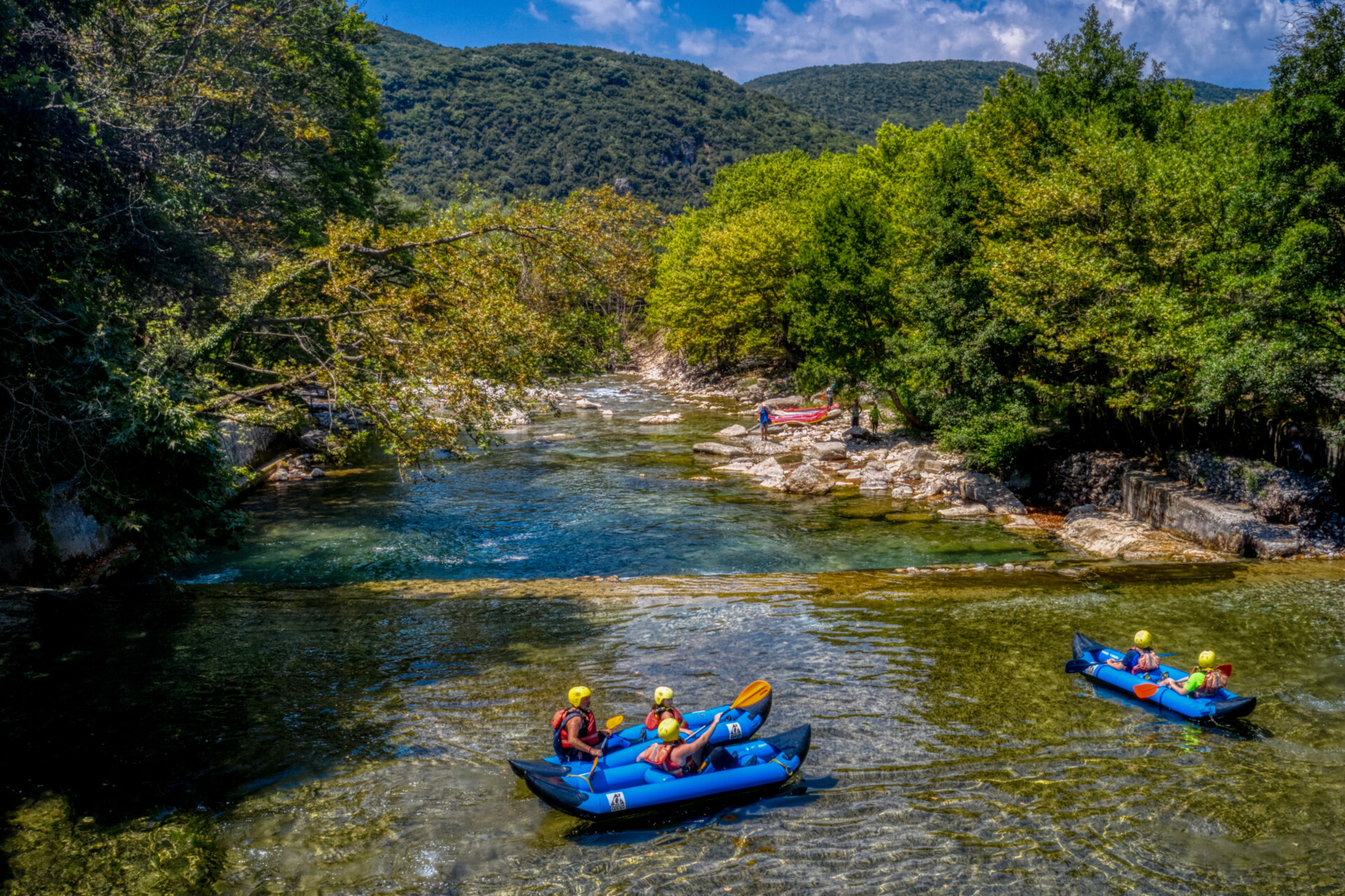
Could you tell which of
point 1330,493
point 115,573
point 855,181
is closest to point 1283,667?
point 1330,493

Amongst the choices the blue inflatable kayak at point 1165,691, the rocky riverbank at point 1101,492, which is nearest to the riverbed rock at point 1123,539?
the rocky riverbank at point 1101,492

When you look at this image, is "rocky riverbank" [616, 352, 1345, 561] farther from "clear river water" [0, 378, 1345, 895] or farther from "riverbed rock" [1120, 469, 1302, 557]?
"clear river water" [0, 378, 1345, 895]

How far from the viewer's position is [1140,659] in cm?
977

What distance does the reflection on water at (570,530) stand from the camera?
54.8 ft

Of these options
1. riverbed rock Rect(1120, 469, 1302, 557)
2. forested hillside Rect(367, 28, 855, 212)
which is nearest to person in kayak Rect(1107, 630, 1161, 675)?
riverbed rock Rect(1120, 469, 1302, 557)

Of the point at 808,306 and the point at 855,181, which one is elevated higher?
the point at 855,181

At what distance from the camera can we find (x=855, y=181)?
37562 mm

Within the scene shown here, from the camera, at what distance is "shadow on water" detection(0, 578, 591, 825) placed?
786cm

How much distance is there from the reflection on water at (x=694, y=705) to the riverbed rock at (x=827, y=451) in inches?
581

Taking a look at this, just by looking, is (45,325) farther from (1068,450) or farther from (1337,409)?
(1068,450)

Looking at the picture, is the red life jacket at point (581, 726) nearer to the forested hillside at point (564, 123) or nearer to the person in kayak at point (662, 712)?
the person in kayak at point (662, 712)

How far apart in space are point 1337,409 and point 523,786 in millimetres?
17769

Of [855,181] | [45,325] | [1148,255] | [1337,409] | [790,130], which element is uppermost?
[790,130]

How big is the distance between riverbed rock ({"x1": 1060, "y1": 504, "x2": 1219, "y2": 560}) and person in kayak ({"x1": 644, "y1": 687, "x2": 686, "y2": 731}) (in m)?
12.5
